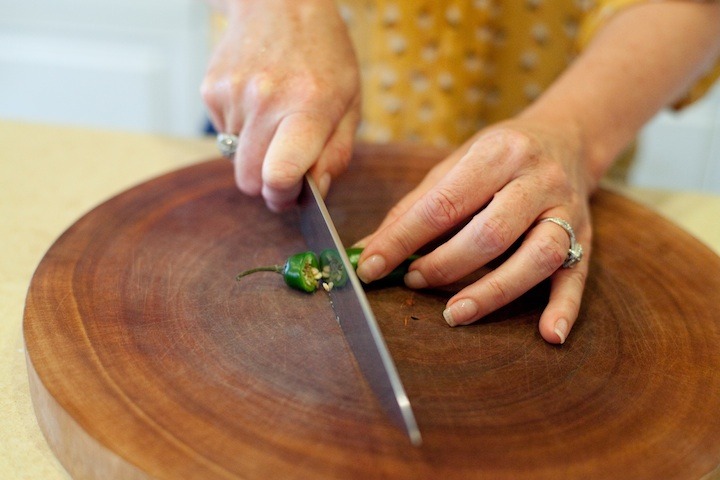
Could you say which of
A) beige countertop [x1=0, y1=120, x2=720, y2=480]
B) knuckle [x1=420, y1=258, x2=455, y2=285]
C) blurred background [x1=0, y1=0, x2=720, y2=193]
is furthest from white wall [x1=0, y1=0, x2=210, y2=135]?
knuckle [x1=420, y1=258, x2=455, y2=285]

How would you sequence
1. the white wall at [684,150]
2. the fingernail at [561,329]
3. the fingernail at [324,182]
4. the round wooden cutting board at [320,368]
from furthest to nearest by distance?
the white wall at [684,150] < the fingernail at [324,182] < the fingernail at [561,329] < the round wooden cutting board at [320,368]

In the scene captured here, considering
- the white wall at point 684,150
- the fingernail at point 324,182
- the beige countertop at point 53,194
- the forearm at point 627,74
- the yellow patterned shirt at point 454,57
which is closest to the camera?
the beige countertop at point 53,194

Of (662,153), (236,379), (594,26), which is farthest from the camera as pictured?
(662,153)

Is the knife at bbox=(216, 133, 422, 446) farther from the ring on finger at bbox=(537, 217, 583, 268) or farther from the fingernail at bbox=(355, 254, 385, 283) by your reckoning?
the ring on finger at bbox=(537, 217, 583, 268)

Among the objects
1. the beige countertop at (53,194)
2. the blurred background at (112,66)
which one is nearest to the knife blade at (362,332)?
the beige countertop at (53,194)

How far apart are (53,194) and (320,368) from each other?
0.87 m

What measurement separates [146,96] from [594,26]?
6.32 feet

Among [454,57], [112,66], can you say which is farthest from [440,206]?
[112,66]

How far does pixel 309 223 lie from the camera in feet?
3.73

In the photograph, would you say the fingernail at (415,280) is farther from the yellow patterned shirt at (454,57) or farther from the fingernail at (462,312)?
the yellow patterned shirt at (454,57)

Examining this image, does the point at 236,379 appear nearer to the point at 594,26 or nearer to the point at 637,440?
the point at 637,440

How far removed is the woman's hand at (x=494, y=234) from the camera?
A: 996mm

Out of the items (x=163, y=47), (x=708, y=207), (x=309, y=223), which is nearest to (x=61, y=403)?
(x=309, y=223)

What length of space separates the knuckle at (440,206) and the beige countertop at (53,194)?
564 millimetres
